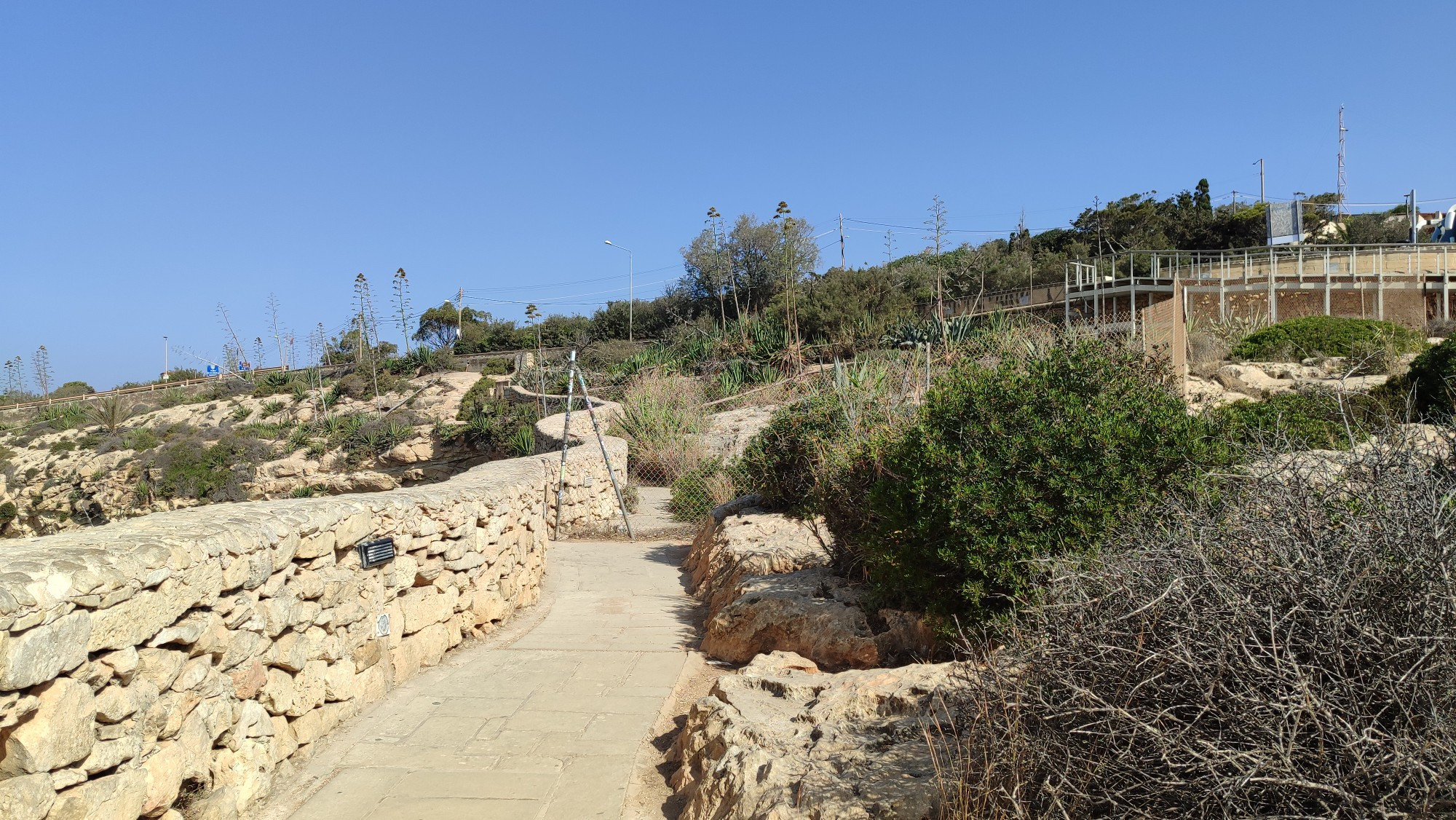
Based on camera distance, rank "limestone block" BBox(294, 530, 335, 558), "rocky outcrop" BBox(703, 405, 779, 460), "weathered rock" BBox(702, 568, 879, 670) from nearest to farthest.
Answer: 1. "limestone block" BBox(294, 530, 335, 558)
2. "weathered rock" BBox(702, 568, 879, 670)
3. "rocky outcrop" BBox(703, 405, 779, 460)

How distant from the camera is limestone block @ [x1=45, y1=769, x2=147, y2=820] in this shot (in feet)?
9.95

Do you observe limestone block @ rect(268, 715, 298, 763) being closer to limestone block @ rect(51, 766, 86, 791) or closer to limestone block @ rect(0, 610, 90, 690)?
limestone block @ rect(51, 766, 86, 791)

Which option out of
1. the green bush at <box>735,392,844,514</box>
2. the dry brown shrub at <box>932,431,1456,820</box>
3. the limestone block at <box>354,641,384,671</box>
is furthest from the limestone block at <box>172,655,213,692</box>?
the green bush at <box>735,392,844,514</box>

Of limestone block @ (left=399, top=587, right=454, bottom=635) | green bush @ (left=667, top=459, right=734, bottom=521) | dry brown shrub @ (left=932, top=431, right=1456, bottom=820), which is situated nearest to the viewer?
dry brown shrub @ (left=932, top=431, right=1456, bottom=820)

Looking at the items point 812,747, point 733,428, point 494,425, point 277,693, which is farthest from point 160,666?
point 494,425

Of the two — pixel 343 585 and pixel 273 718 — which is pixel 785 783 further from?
pixel 343 585

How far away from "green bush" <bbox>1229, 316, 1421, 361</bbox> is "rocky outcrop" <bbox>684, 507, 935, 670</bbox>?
14.5m

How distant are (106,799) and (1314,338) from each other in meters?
20.9

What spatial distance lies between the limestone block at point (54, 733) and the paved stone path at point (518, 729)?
3.98 feet

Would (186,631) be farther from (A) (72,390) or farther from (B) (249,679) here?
(A) (72,390)

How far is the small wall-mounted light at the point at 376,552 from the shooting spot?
5379mm

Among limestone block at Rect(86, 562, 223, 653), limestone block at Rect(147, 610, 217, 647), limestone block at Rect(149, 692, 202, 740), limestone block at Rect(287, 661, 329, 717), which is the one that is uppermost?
limestone block at Rect(86, 562, 223, 653)

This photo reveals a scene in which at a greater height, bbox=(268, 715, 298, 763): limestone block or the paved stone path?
bbox=(268, 715, 298, 763): limestone block

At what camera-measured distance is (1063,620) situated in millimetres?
2768
